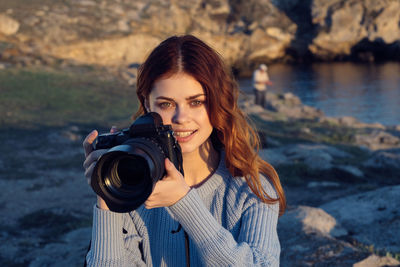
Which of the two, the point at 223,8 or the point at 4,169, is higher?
the point at 223,8

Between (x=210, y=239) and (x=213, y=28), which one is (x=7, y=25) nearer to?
(x=213, y=28)

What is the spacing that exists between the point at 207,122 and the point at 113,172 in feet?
Answer: 2.38

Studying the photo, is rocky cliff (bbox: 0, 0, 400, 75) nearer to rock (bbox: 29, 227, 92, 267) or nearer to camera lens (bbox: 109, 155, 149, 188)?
rock (bbox: 29, 227, 92, 267)

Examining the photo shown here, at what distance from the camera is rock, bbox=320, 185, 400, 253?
459 centimetres

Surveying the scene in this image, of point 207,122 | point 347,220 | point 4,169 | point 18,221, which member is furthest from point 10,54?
point 207,122

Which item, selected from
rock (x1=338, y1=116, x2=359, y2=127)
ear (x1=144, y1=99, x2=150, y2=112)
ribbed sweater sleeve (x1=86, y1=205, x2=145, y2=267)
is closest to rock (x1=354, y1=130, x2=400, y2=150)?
rock (x1=338, y1=116, x2=359, y2=127)

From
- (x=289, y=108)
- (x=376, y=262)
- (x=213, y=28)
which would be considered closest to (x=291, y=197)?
(x=376, y=262)

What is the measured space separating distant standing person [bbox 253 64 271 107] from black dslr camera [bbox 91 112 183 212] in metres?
15.3

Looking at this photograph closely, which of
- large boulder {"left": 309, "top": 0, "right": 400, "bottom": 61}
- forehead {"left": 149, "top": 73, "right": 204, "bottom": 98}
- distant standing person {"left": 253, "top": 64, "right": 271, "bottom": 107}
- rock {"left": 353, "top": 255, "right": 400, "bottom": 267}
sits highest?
large boulder {"left": 309, "top": 0, "right": 400, "bottom": 61}

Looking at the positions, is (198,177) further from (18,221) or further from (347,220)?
(18,221)

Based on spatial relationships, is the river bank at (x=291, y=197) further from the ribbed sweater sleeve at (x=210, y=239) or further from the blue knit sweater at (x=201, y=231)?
the ribbed sweater sleeve at (x=210, y=239)

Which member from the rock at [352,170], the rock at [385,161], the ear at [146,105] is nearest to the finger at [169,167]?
the ear at [146,105]

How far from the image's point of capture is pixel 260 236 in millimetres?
2064

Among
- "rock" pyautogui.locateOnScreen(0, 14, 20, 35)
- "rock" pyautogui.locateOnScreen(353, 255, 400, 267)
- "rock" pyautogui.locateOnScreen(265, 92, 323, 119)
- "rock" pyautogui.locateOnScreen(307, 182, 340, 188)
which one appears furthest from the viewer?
"rock" pyautogui.locateOnScreen(0, 14, 20, 35)
